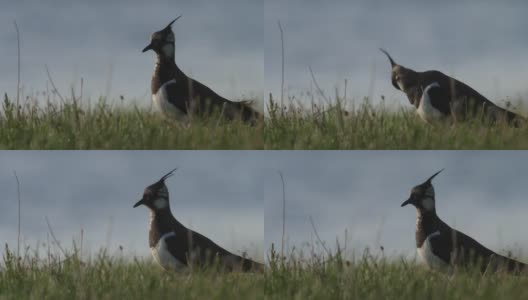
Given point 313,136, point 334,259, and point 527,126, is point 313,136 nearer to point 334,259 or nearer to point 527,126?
point 334,259

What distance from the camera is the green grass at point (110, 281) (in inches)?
288

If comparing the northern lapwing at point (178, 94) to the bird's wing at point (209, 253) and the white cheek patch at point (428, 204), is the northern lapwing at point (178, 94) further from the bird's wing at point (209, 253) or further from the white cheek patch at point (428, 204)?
the white cheek patch at point (428, 204)

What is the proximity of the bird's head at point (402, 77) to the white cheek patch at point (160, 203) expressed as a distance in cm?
295

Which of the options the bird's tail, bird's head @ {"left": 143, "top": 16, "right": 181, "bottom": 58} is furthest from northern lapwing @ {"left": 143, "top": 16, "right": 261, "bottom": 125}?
the bird's tail

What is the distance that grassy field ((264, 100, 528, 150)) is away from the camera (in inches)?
328

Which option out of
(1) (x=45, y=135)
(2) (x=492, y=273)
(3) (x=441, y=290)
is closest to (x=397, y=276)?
(3) (x=441, y=290)

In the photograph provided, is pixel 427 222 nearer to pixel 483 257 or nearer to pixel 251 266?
pixel 483 257

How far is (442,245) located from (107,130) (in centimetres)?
344

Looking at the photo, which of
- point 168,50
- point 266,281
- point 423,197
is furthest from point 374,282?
point 168,50

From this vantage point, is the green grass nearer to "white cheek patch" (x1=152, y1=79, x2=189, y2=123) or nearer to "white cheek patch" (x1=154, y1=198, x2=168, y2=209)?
"white cheek patch" (x1=154, y1=198, x2=168, y2=209)

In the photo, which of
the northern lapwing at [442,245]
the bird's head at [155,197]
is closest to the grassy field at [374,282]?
the northern lapwing at [442,245]

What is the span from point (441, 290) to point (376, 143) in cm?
162

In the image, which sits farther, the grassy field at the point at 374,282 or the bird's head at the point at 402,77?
the bird's head at the point at 402,77

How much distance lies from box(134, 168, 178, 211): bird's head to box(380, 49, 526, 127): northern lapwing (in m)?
2.72
